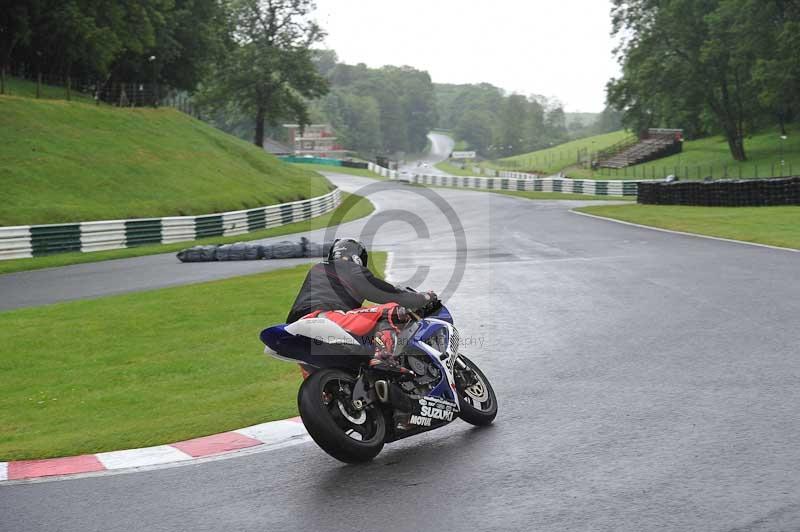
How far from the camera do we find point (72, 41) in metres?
51.0

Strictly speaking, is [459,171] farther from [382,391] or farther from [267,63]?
[382,391]

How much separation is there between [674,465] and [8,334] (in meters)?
9.95

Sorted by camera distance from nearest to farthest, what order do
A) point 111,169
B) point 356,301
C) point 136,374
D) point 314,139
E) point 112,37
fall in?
point 356,301 → point 136,374 → point 111,169 → point 112,37 → point 314,139

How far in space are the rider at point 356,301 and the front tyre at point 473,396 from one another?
0.77 metres

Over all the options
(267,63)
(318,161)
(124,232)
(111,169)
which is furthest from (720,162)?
(318,161)

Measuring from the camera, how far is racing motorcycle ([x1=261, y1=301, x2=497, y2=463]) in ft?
20.7

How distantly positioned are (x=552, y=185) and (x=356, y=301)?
58.7 m

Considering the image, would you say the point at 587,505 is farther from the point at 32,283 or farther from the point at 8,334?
the point at 32,283

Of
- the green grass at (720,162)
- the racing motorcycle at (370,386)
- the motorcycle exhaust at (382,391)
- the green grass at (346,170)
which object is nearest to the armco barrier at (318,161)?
the green grass at (346,170)

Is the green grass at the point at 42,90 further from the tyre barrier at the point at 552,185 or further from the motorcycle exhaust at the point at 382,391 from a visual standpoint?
the motorcycle exhaust at the point at 382,391

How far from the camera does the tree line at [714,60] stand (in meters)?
59.5

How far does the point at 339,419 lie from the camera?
255 inches

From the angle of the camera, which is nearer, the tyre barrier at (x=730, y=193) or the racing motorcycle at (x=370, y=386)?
the racing motorcycle at (x=370, y=386)

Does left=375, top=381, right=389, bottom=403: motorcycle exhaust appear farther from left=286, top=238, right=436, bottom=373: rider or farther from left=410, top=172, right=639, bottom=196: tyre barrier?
left=410, top=172, right=639, bottom=196: tyre barrier
